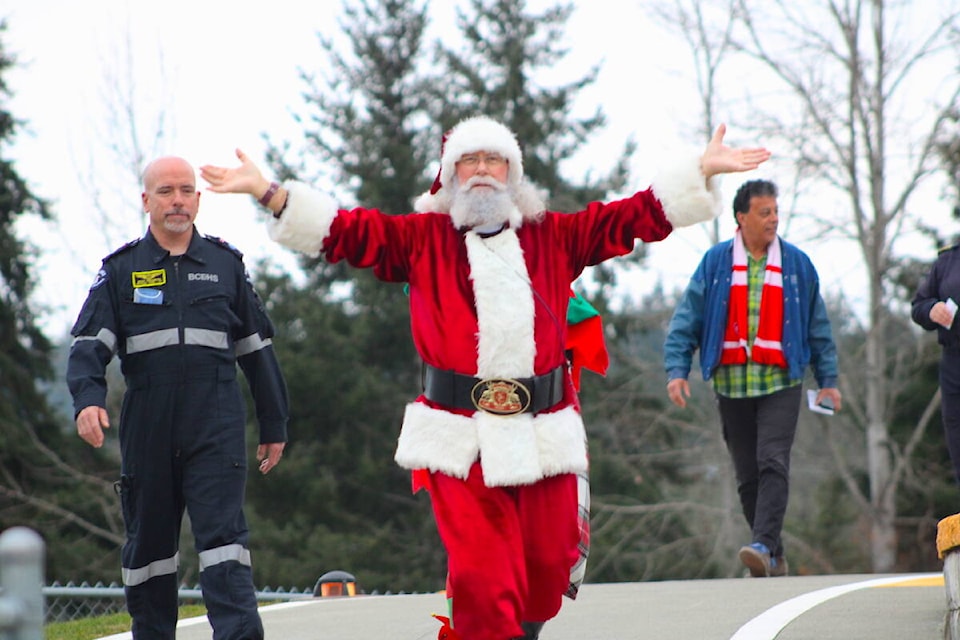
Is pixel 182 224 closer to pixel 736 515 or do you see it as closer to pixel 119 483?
pixel 119 483

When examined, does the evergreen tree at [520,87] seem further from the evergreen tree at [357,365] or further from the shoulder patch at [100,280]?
the shoulder patch at [100,280]

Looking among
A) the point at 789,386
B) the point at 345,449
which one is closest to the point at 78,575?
the point at 345,449

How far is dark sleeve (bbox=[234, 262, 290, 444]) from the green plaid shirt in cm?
374

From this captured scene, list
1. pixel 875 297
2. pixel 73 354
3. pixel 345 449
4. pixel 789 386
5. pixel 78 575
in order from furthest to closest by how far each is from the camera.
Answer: pixel 345 449 < pixel 78 575 < pixel 875 297 < pixel 789 386 < pixel 73 354

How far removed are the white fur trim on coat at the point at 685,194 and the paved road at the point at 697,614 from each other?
186 cm

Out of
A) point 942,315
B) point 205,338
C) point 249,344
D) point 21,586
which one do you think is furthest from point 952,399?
point 21,586

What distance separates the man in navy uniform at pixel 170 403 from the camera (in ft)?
20.1

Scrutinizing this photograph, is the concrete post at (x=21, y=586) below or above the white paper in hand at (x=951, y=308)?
below

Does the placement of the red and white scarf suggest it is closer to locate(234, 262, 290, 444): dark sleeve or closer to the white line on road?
the white line on road

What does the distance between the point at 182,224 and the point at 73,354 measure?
681 millimetres

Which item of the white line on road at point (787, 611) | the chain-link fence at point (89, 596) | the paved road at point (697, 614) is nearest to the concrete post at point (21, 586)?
the paved road at point (697, 614)

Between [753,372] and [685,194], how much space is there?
12.7ft

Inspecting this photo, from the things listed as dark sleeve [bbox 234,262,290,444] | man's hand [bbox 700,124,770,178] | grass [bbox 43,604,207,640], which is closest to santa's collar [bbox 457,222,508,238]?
man's hand [bbox 700,124,770,178]

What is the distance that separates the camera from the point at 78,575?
3056 centimetres
